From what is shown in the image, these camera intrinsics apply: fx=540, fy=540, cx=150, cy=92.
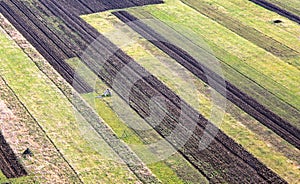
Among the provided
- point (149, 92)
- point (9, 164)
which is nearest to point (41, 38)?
point (149, 92)

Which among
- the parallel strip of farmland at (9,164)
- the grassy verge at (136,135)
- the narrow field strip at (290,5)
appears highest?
the parallel strip of farmland at (9,164)

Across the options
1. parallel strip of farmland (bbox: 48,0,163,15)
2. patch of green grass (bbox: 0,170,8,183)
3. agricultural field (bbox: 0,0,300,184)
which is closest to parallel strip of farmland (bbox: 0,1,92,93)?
agricultural field (bbox: 0,0,300,184)

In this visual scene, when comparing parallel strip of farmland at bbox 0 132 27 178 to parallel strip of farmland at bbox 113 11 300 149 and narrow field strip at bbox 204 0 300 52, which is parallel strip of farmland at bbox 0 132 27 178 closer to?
parallel strip of farmland at bbox 113 11 300 149

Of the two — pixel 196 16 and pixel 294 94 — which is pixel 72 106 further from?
pixel 196 16

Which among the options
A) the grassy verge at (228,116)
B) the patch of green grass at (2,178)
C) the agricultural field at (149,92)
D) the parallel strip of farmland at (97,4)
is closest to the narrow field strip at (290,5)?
the agricultural field at (149,92)

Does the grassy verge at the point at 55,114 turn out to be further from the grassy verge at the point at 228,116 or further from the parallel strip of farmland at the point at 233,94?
the parallel strip of farmland at the point at 233,94
